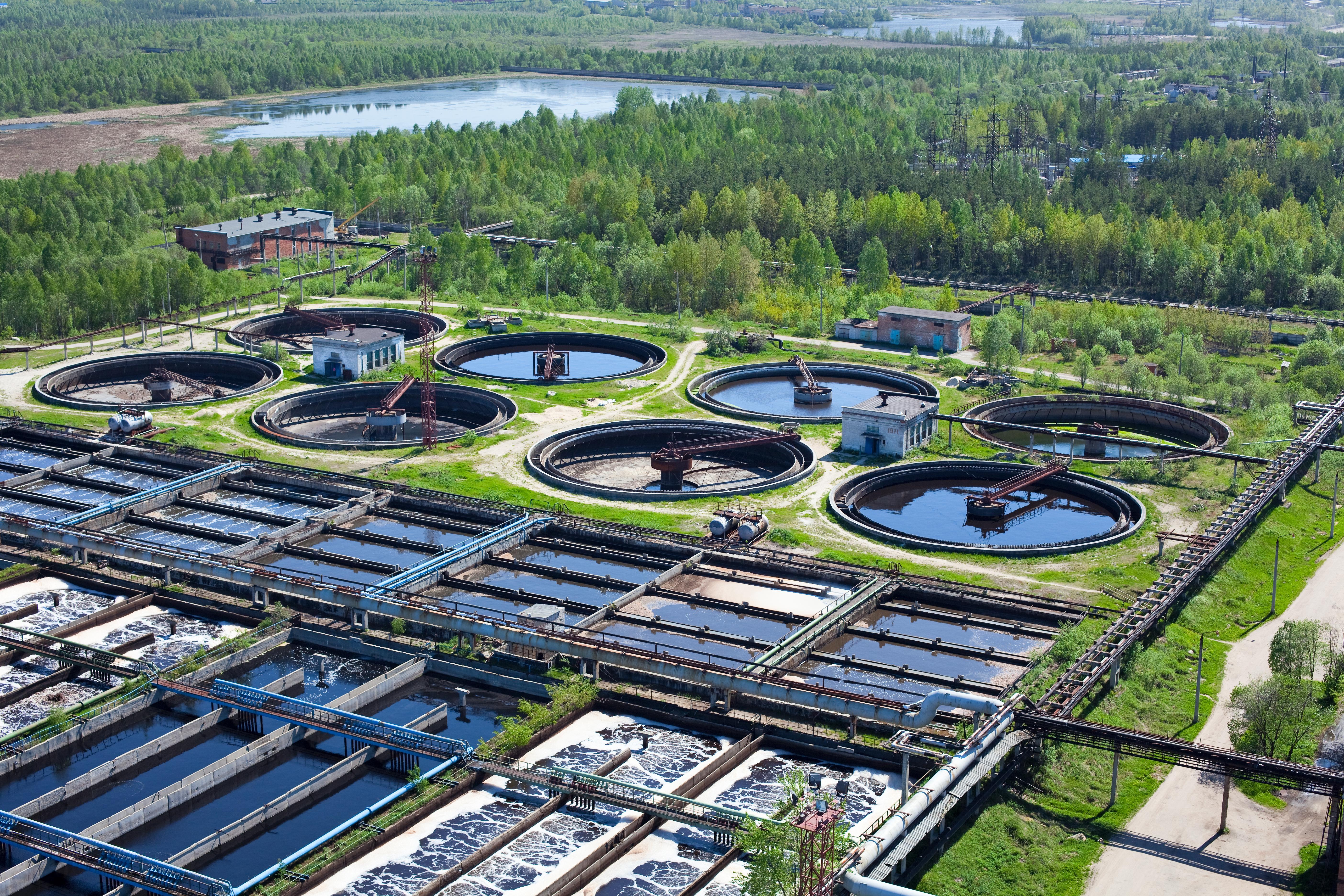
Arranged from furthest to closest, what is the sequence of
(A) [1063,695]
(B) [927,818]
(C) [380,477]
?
(C) [380,477] < (A) [1063,695] < (B) [927,818]

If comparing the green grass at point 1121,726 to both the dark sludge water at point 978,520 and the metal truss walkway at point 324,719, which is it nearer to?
the dark sludge water at point 978,520

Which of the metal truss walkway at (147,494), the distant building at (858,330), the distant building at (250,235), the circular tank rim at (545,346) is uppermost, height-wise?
the distant building at (250,235)

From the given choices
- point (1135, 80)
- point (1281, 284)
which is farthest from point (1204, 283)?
point (1135, 80)

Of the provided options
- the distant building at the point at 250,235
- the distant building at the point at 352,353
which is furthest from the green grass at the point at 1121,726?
the distant building at the point at 250,235

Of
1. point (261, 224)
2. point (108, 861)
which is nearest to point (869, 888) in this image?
point (108, 861)

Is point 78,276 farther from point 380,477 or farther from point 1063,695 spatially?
point 1063,695

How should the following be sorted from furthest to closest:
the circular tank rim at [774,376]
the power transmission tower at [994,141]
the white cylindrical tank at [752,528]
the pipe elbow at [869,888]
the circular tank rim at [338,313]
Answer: the power transmission tower at [994,141] < the circular tank rim at [338,313] < the circular tank rim at [774,376] < the white cylindrical tank at [752,528] < the pipe elbow at [869,888]
